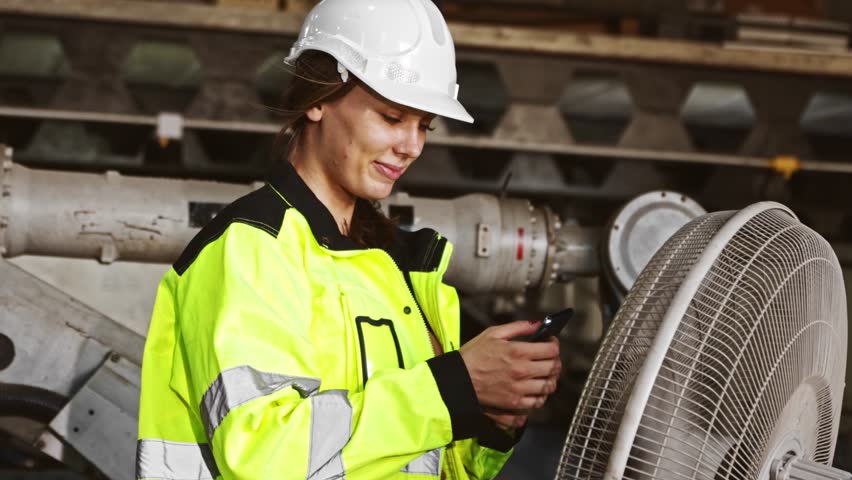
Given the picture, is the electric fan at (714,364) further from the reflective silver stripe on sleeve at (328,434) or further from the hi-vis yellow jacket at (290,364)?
the reflective silver stripe on sleeve at (328,434)

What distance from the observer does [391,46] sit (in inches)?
64.5

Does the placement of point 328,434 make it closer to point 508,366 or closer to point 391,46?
point 508,366

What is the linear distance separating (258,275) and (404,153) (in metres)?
0.35

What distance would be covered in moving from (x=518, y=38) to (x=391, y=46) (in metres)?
2.11

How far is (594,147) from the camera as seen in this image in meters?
3.86

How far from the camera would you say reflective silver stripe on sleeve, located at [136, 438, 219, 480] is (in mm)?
1503

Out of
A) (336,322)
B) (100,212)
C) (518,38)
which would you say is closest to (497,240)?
(518,38)

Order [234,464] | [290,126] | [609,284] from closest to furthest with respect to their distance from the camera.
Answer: [234,464] < [290,126] < [609,284]

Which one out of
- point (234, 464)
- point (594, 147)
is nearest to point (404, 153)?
point (234, 464)

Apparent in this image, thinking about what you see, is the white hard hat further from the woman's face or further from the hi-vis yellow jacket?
the hi-vis yellow jacket

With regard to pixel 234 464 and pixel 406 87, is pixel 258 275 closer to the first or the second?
pixel 234 464

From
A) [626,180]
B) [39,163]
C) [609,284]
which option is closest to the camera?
[609,284]

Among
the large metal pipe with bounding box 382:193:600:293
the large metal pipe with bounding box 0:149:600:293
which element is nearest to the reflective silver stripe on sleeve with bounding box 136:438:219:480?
the large metal pipe with bounding box 0:149:600:293

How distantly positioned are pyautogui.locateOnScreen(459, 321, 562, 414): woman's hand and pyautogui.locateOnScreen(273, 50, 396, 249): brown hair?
0.35 metres
